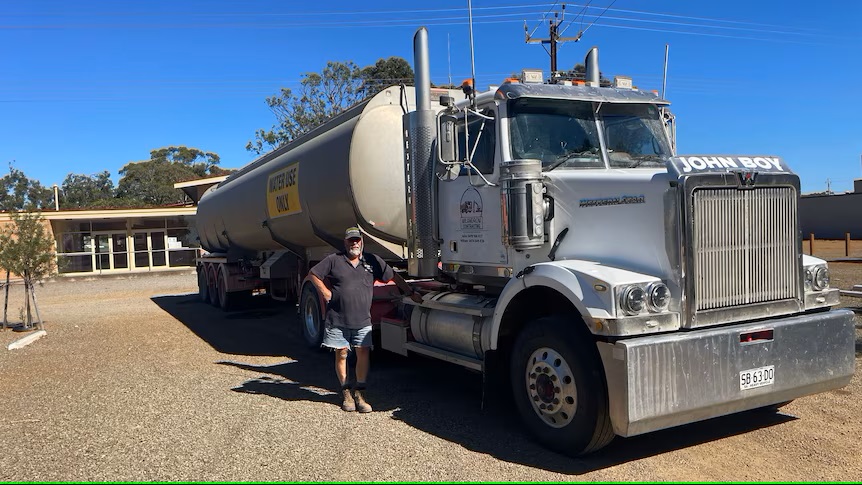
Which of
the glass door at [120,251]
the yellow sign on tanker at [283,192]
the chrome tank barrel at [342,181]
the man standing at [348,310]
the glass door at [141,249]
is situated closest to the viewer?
the man standing at [348,310]

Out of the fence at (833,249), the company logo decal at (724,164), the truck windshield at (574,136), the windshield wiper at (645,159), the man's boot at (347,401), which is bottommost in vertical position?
the fence at (833,249)

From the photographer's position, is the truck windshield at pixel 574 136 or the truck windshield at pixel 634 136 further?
the truck windshield at pixel 634 136

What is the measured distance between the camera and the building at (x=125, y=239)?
30.9 meters

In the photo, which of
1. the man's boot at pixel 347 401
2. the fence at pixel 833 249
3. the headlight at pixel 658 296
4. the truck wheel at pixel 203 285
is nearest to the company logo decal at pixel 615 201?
the headlight at pixel 658 296

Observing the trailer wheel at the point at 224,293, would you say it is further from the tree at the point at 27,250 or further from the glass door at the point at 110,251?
the glass door at the point at 110,251

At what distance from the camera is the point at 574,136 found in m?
6.02

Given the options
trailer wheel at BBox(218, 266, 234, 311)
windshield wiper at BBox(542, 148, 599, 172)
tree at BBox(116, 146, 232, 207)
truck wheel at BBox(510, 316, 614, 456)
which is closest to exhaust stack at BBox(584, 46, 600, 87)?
windshield wiper at BBox(542, 148, 599, 172)

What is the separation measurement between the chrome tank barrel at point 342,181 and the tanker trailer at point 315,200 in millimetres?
12

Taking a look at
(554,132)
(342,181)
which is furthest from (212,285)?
(554,132)

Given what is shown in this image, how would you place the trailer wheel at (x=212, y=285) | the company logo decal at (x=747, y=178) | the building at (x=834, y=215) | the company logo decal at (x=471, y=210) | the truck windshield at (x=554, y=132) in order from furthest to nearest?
the building at (x=834, y=215) < the trailer wheel at (x=212, y=285) < the company logo decal at (x=471, y=210) < the truck windshield at (x=554, y=132) < the company logo decal at (x=747, y=178)

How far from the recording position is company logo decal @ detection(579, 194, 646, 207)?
4.92m

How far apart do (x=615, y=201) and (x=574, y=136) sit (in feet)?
3.70

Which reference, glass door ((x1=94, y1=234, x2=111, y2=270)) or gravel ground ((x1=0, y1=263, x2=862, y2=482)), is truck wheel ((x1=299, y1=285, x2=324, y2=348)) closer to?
gravel ground ((x1=0, y1=263, x2=862, y2=482))

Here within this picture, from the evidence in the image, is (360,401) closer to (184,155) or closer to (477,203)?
(477,203)
